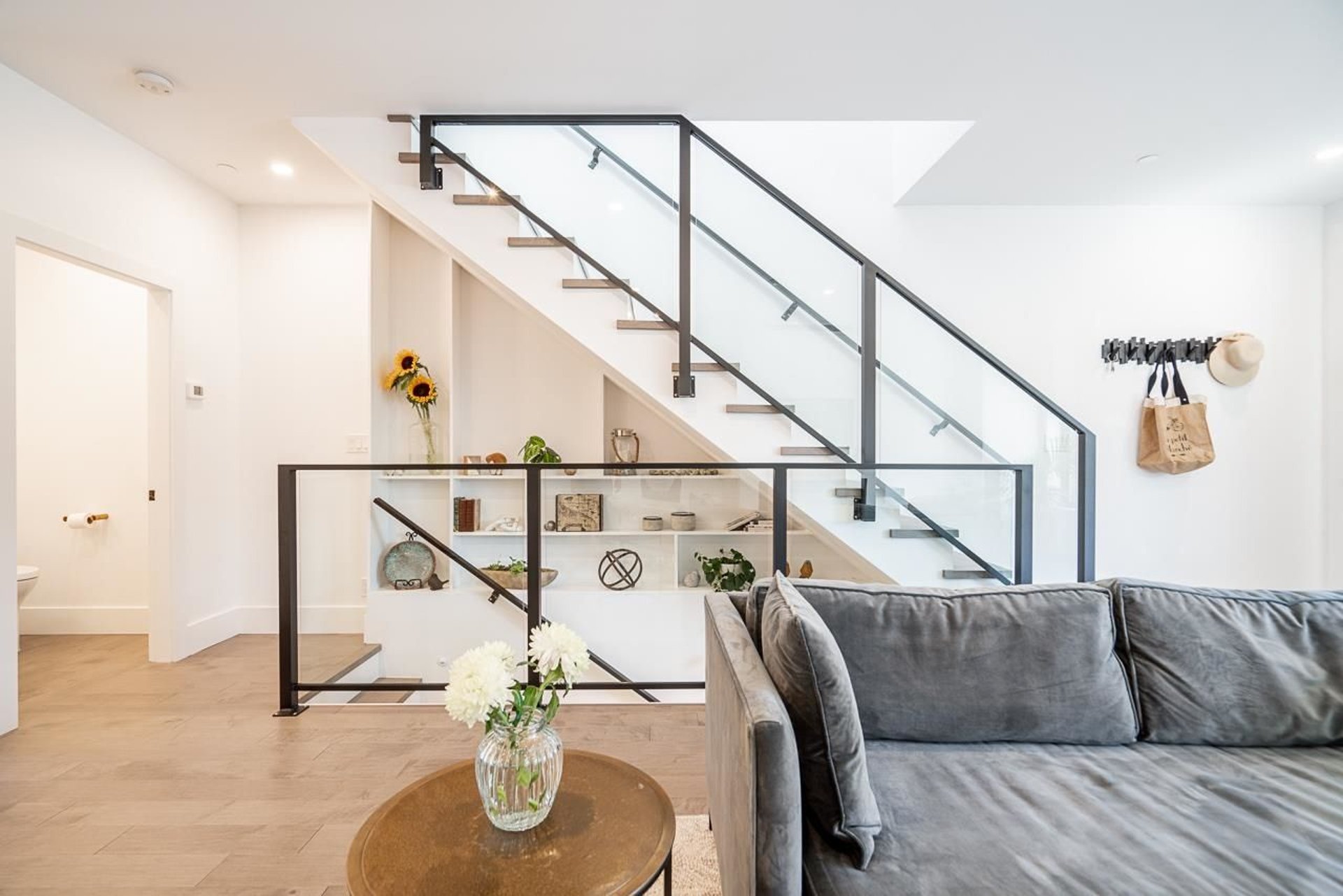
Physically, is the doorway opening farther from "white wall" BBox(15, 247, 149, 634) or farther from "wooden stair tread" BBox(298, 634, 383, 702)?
"wooden stair tread" BBox(298, 634, 383, 702)

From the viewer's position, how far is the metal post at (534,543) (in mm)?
2748

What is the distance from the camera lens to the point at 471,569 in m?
3.13

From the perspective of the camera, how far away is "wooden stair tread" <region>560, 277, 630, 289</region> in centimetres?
300

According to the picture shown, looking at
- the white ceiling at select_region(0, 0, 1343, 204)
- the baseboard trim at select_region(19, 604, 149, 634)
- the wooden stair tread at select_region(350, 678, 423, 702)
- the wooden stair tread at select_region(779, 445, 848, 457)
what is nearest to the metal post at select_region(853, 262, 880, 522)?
the wooden stair tread at select_region(779, 445, 848, 457)

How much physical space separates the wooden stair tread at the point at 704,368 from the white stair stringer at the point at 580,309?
0.04 meters

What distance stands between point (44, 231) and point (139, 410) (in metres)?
1.48

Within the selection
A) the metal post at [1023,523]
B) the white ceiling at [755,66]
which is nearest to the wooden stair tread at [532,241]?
the white ceiling at [755,66]

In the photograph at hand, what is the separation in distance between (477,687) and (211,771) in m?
1.91

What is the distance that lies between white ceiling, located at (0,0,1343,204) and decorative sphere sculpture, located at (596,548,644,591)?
7.25 feet

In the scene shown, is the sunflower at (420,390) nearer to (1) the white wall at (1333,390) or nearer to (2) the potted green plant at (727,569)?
(2) the potted green plant at (727,569)

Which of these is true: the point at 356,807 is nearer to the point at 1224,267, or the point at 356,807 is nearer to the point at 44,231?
the point at 44,231

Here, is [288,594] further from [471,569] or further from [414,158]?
[414,158]

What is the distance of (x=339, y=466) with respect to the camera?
2.81 meters

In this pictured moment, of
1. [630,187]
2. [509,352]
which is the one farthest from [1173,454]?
[509,352]
